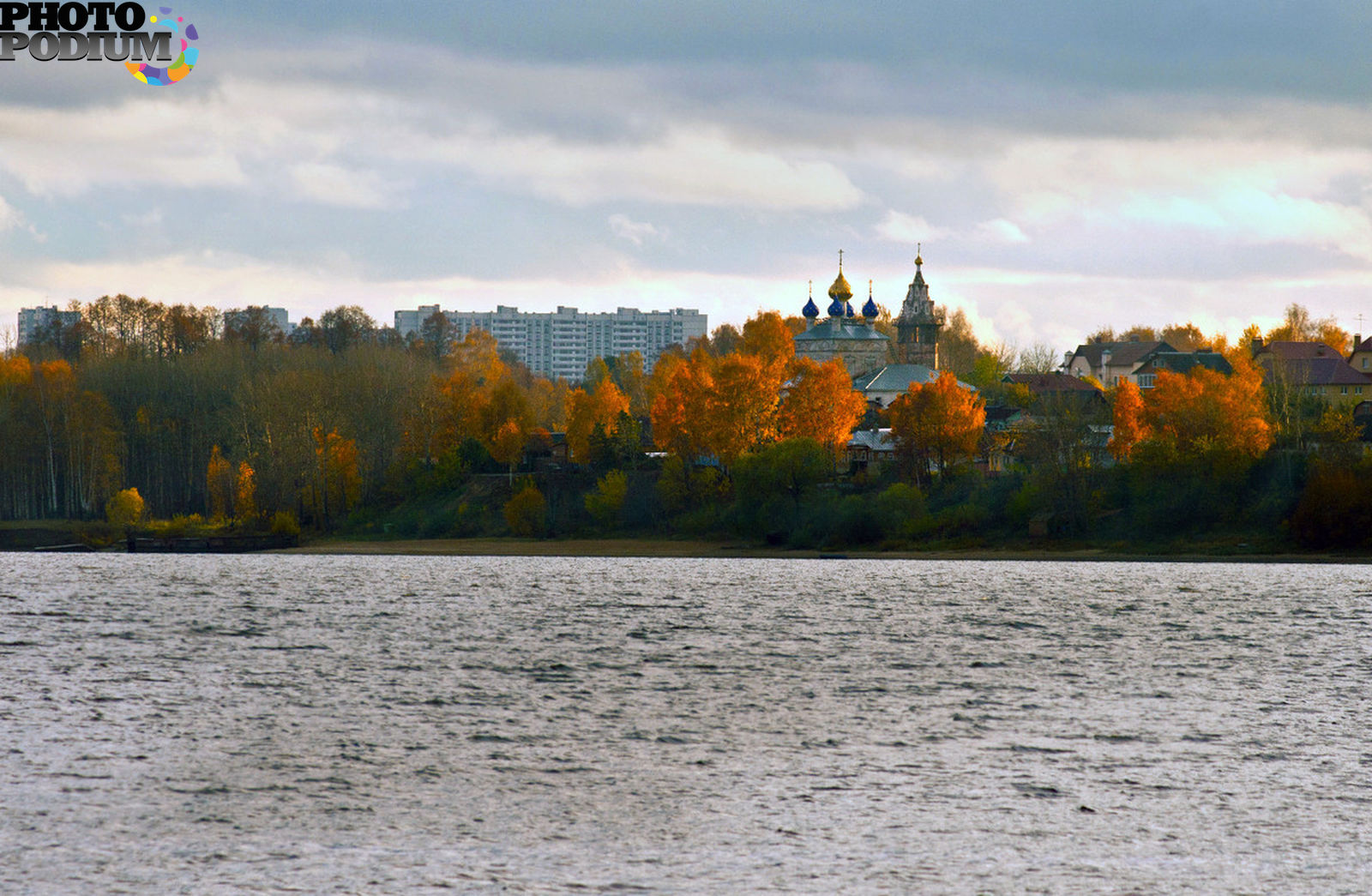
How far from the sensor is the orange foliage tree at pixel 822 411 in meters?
102

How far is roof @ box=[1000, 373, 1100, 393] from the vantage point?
131125 millimetres

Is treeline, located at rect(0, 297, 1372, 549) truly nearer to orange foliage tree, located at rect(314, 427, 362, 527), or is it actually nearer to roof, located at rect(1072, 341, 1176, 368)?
orange foliage tree, located at rect(314, 427, 362, 527)

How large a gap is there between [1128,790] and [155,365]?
113274mm

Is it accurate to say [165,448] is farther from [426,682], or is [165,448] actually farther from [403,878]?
[403,878]

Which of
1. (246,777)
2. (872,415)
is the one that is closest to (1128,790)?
(246,777)

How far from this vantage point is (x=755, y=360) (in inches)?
4092

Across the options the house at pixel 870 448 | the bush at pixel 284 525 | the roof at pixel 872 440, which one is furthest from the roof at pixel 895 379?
the bush at pixel 284 525

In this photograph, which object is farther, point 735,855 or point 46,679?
point 46,679

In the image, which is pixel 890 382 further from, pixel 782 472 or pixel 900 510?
pixel 900 510

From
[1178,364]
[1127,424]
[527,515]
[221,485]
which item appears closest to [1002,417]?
[1127,424]

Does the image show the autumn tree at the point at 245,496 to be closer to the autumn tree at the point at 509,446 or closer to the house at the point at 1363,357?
the autumn tree at the point at 509,446

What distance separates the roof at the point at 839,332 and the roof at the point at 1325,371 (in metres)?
39.1

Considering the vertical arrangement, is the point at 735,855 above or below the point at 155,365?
below

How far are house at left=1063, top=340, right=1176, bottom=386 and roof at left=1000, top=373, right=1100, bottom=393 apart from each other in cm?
1854
